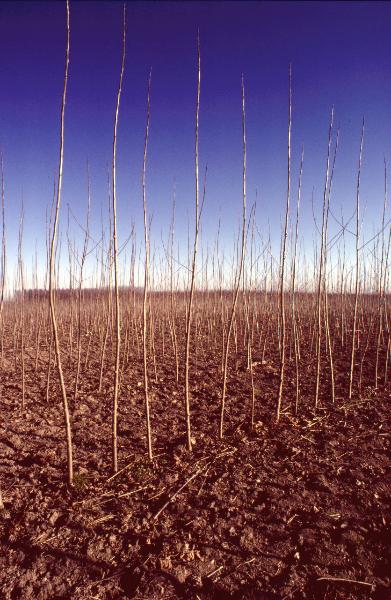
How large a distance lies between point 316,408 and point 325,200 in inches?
71.8

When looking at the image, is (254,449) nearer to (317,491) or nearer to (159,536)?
(317,491)

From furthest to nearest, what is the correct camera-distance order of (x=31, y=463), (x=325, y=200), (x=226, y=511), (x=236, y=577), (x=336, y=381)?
(x=336, y=381), (x=325, y=200), (x=31, y=463), (x=226, y=511), (x=236, y=577)

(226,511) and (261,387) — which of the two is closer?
(226,511)

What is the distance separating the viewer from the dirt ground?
4.17 feet

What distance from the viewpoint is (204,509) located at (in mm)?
1670

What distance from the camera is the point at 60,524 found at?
158 cm

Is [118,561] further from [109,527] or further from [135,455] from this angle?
[135,455]

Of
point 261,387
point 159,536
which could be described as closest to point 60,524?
point 159,536

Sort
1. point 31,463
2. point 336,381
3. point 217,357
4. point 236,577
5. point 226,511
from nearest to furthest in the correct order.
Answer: point 236,577 → point 226,511 → point 31,463 → point 336,381 → point 217,357

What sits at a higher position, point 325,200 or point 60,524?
point 325,200

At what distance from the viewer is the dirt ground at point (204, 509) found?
1271 mm

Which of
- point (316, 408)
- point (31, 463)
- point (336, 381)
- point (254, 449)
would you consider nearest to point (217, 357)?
point (336, 381)

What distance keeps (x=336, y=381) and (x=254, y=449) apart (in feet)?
5.92

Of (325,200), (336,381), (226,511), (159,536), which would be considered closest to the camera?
(159,536)
